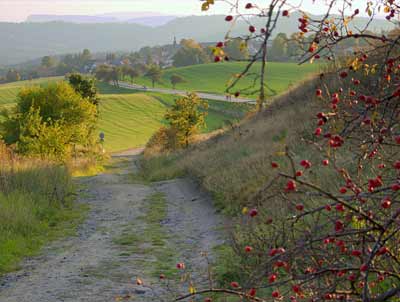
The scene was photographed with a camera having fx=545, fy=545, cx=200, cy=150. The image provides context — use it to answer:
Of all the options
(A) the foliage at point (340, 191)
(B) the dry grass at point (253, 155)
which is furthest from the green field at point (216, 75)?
(A) the foliage at point (340, 191)

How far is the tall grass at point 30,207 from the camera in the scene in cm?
914

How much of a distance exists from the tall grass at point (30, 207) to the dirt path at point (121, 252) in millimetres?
372

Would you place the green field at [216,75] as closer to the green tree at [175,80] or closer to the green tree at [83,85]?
the green tree at [175,80]

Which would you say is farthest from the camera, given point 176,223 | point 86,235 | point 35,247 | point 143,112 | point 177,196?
point 143,112

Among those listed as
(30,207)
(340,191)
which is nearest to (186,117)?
(30,207)

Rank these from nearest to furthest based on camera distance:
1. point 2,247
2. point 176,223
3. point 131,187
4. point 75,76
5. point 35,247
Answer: point 2,247
point 35,247
point 176,223
point 131,187
point 75,76

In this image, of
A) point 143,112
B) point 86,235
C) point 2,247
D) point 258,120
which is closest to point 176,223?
point 86,235

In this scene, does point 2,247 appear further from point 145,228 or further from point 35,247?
point 145,228

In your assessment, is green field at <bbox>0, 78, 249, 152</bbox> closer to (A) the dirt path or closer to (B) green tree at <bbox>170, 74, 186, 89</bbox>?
(B) green tree at <bbox>170, 74, 186, 89</bbox>

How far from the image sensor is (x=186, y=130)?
3984 centimetres

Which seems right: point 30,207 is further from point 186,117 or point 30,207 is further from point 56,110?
point 186,117

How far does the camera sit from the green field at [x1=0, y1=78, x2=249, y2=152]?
2731 inches

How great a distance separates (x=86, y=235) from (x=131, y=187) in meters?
7.81

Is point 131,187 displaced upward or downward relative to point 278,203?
downward
